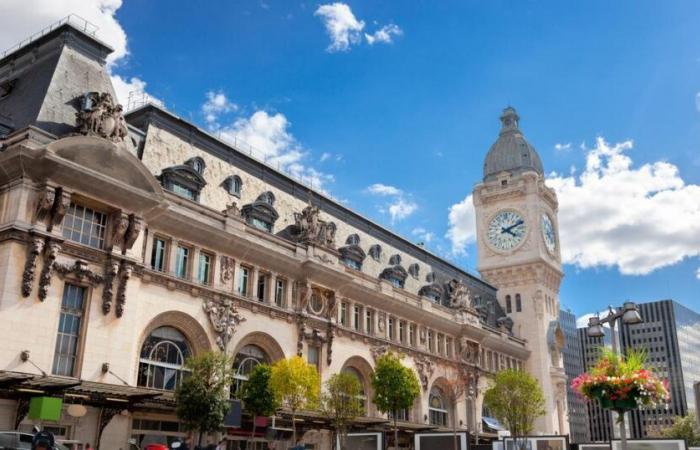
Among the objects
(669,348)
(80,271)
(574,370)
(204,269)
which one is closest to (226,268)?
(204,269)

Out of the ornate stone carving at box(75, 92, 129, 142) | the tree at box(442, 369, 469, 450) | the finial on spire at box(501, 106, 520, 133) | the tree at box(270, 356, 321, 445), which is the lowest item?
the tree at box(270, 356, 321, 445)

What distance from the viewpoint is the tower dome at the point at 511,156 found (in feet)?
313

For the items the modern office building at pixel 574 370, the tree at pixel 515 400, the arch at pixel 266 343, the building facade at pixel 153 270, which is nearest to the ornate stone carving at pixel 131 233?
the building facade at pixel 153 270

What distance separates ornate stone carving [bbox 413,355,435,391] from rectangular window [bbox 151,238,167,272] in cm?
2936

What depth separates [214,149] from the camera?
169 feet

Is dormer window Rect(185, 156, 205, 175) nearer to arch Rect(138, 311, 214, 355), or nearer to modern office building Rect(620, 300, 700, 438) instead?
arch Rect(138, 311, 214, 355)

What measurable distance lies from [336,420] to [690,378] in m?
157

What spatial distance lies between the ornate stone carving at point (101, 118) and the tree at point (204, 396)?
13241 millimetres

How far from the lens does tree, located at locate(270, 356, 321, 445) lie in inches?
1646

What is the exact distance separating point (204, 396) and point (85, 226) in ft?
36.4

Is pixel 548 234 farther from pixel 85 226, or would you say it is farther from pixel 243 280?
pixel 85 226

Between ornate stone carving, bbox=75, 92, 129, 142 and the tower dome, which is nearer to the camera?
ornate stone carving, bbox=75, 92, 129, 142

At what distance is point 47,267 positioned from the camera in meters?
35.3

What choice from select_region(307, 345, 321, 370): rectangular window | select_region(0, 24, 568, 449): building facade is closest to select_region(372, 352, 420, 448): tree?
select_region(0, 24, 568, 449): building facade
